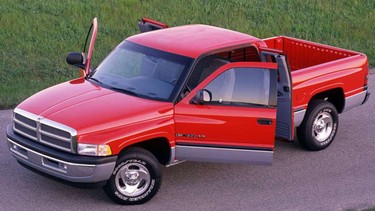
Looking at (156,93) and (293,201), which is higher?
(156,93)

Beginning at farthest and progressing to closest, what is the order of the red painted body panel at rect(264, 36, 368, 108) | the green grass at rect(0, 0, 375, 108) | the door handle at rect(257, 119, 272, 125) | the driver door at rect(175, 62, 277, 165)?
1. the green grass at rect(0, 0, 375, 108)
2. the red painted body panel at rect(264, 36, 368, 108)
3. the door handle at rect(257, 119, 272, 125)
4. the driver door at rect(175, 62, 277, 165)

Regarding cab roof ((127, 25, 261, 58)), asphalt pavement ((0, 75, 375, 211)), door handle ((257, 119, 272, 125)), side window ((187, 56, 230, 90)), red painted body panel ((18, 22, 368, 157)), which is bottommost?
asphalt pavement ((0, 75, 375, 211))

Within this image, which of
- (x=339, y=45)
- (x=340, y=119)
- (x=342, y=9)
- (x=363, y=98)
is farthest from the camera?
(x=342, y=9)

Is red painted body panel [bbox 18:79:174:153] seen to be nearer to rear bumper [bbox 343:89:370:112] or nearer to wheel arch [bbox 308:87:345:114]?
wheel arch [bbox 308:87:345:114]

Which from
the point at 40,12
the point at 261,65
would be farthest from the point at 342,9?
the point at 261,65

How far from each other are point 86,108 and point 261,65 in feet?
7.08

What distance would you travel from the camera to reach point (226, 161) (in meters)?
10.9

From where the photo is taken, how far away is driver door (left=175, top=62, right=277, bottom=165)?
10.6 m

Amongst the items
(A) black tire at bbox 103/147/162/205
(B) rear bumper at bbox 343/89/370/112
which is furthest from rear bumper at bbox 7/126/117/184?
(B) rear bumper at bbox 343/89/370/112

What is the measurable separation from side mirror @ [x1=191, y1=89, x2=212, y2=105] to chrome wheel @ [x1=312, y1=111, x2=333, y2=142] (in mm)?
2152

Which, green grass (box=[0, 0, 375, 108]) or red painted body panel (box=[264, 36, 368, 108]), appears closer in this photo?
red painted body panel (box=[264, 36, 368, 108])

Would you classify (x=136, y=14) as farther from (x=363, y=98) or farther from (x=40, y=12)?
(x=363, y=98)

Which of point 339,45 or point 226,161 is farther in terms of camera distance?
point 339,45

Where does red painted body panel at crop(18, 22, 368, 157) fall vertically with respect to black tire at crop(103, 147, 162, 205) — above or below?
above
